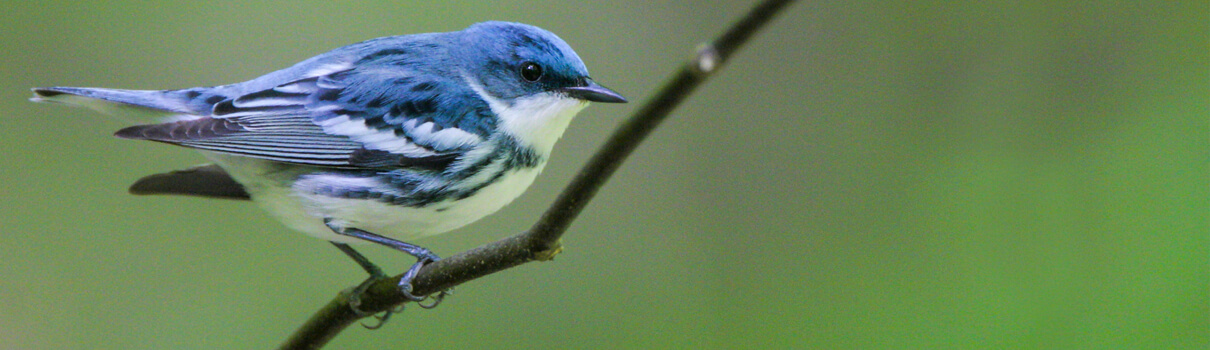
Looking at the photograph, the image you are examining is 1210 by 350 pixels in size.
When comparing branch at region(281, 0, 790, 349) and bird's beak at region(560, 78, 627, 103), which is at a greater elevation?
bird's beak at region(560, 78, 627, 103)

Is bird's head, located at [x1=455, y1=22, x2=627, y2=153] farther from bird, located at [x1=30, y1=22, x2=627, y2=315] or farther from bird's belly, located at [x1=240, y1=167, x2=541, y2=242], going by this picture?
bird's belly, located at [x1=240, y1=167, x2=541, y2=242]

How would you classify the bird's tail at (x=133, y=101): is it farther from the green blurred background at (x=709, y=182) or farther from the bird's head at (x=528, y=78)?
the green blurred background at (x=709, y=182)

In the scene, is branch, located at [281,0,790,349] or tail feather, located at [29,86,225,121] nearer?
branch, located at [281,0,790,349]

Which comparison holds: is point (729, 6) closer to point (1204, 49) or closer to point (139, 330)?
point (1204, 49)

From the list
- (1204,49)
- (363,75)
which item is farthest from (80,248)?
(1204,49)

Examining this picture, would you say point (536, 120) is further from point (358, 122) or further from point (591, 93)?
point (358, 122)

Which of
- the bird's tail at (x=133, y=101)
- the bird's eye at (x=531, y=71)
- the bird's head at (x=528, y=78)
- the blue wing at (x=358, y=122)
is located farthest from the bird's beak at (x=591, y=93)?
the bird's tail at (x=133, y=101)

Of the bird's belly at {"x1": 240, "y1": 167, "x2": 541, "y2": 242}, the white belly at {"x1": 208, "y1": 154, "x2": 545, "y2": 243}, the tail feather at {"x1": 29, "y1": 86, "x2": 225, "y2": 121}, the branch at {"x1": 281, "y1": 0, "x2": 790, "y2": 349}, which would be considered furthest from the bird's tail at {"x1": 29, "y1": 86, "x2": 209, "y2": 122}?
the branch at {"x1": 281, "y1": 0, "x2": 790, "y2": 349}
